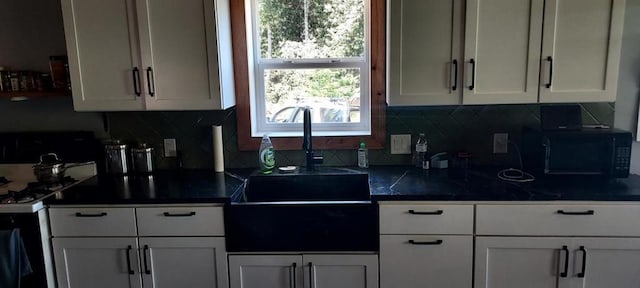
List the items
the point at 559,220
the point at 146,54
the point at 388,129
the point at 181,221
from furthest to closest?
1. the point at 388,129
2. the point at 146,54
3. the point at 181,221
4. the point at 559,220

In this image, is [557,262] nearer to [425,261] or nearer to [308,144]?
[425,261]

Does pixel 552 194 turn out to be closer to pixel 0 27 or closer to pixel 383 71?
pixel 383 71

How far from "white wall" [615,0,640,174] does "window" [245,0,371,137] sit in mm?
1401

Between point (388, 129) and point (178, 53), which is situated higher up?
point (178, 53)

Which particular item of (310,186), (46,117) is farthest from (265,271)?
(46,117)

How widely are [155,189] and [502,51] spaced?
1.89 m

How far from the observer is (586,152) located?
2.08 meters

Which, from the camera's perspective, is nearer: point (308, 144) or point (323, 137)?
point (308, 144)

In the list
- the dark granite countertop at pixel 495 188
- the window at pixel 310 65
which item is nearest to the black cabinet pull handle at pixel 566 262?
the dark granite countertop at pixel 495 188

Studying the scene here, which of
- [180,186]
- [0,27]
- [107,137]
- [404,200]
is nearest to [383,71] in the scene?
[404,200]

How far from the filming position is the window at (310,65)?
249 centimetres

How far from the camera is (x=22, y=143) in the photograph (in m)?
2.50

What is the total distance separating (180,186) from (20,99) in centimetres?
110

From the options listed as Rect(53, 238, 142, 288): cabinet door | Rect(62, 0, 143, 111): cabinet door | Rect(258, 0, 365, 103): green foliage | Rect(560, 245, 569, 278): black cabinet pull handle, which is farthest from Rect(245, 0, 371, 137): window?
Rect(560, 245, 569, 278): black cabinet pull handle
